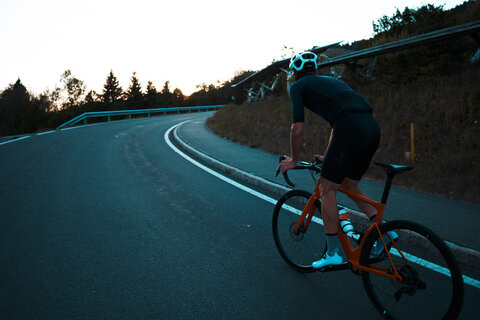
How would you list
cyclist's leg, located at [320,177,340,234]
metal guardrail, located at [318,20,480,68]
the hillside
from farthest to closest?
metal guardrail, located at [318,20,480,68], the hillside, cyclist's leg, located at [320,177,340,234]

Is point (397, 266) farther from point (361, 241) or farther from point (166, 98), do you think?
point (166, 98)

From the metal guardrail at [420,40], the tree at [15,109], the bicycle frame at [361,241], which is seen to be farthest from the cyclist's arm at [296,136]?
the tree at [15,109]

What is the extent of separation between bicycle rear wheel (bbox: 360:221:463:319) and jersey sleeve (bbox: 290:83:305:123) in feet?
3.71

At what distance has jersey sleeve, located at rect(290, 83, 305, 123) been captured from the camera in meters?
2.91

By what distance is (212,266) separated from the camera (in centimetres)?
358

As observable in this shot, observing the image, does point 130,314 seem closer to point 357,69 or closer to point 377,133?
point 377,133

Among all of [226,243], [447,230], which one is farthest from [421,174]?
[226,243]

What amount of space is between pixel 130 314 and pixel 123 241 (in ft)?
5.26

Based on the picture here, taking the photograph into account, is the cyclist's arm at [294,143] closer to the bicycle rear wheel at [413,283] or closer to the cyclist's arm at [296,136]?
the cyclist's arm at [296,136]

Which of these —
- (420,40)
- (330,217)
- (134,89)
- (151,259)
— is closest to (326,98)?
(330,217)

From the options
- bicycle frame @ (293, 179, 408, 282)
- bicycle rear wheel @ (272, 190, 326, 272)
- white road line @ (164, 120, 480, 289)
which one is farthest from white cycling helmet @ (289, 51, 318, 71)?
white road line @ (164, 120, 480, 289)

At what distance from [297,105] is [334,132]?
405 mm

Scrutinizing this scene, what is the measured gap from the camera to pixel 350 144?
2.75 metres

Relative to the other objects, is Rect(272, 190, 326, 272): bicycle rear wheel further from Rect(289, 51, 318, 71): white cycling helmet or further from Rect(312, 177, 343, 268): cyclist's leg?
Rect(289, 51, 318, 71): white cycling helmet
